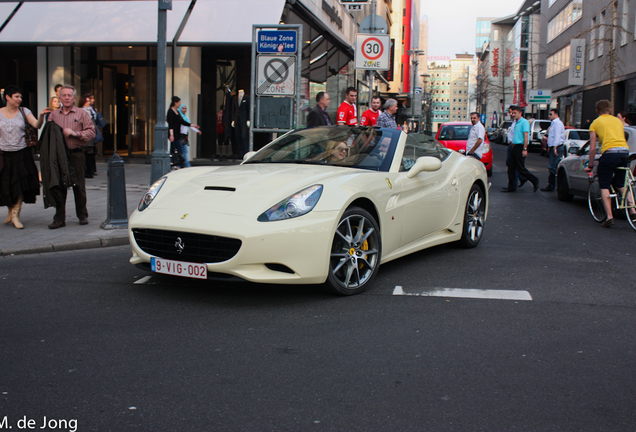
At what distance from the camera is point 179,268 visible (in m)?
4.60

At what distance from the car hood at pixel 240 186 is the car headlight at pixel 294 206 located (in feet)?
0.14

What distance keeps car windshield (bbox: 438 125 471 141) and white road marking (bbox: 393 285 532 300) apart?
1566 cm

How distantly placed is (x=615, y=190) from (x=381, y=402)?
25.0 feet

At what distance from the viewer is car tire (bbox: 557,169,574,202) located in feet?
40.1

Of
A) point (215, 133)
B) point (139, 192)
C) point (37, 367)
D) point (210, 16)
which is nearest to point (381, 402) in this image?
point (37, 367)

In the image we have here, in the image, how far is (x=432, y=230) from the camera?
623 centimetres

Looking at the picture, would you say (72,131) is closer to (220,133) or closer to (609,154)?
(609,154)

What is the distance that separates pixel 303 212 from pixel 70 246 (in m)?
3.51

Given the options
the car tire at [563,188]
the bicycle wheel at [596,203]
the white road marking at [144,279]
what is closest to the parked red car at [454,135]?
the car tire at [563,188]

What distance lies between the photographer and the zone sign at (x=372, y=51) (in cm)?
1392

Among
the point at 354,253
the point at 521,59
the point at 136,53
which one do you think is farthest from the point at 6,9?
the point at 521,59

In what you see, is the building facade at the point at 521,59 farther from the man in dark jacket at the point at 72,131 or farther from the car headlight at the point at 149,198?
the car headlight at the point at 149,198

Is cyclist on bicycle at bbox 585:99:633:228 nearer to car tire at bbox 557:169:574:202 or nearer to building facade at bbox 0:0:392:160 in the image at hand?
car tire at bbox 557:169:574:202

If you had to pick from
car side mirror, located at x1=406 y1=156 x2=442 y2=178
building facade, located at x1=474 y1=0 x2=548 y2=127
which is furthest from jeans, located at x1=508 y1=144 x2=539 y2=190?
building facade, located at x1=474 y1=0 x2=548 y2=127
